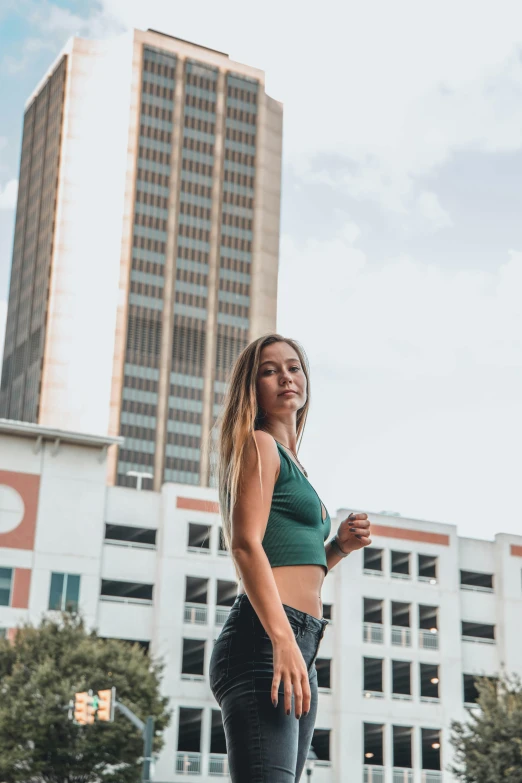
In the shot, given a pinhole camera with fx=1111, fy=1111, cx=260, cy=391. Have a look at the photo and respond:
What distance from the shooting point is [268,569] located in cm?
363

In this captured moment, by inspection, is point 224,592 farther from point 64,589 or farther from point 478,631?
point 478,631

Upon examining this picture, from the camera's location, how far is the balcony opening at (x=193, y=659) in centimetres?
5112

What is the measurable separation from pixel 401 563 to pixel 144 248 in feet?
255

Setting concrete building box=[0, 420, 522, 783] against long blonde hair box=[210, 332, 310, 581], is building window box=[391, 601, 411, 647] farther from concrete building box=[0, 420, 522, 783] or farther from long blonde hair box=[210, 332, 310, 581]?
long blonde hair box=[210, 332, 310, 581]

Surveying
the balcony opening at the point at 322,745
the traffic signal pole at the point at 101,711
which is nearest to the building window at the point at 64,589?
the balcony opening at the point at 322,745

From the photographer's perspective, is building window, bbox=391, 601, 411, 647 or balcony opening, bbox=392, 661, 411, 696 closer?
building window, bbox=391, 601, 411, 647

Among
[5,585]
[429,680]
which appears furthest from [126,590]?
[429,680]

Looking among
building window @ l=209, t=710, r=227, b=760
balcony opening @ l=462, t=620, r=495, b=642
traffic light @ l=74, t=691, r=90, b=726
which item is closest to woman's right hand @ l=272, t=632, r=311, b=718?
traffic light @ l=74, t=691, r=90, b=726

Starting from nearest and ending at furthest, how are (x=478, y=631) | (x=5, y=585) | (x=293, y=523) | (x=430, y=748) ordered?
1. (x=293, y=523)
2. (x=5, y=585)
3. (x=430, y=748)
4. (x=478, y=631)

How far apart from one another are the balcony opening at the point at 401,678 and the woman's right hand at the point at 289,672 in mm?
53344

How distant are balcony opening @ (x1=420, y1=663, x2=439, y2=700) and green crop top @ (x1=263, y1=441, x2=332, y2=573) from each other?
2099 inches

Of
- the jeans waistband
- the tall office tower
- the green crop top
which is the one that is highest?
the tall office tower

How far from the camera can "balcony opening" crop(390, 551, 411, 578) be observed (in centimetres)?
5688

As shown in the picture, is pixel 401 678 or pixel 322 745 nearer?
pixel 322 745
